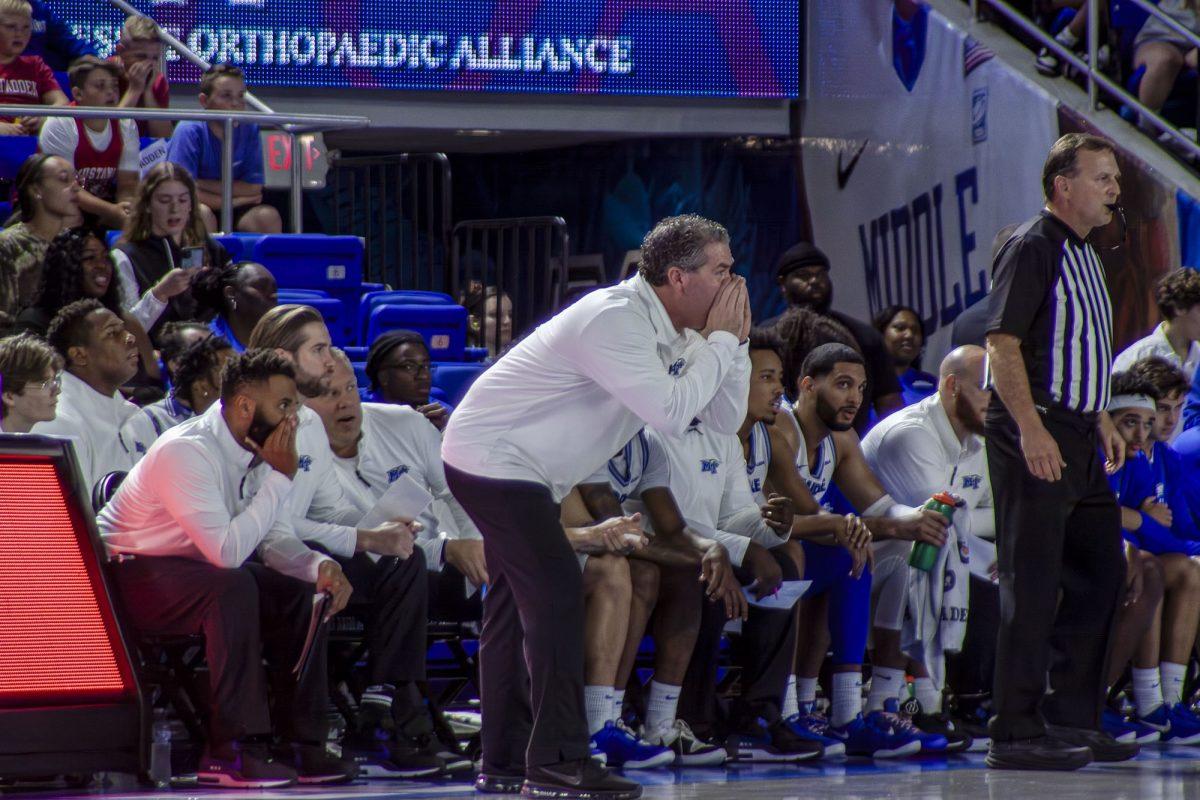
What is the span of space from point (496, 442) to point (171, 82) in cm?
734

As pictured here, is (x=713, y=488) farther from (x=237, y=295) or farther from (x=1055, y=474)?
(x=237, y=295)

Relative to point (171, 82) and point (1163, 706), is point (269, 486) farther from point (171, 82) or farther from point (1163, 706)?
point (171, 82)

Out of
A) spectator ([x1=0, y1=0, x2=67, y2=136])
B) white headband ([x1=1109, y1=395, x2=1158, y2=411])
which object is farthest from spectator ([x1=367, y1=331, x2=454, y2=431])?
spectator ([x1=0, y1=0, x2=67, y2=136])

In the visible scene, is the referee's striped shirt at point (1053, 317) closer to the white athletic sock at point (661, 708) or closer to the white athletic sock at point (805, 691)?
the white athletic sock at point (661, 708)

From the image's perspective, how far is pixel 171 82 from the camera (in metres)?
11.5

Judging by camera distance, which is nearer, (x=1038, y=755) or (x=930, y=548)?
(x=1038, y=755)

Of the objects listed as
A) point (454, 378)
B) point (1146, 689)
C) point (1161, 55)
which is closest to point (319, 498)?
point (454, 378)

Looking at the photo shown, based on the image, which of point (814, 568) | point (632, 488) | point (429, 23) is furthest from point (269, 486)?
point (429, 23)

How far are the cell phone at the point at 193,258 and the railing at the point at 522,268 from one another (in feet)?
8.07

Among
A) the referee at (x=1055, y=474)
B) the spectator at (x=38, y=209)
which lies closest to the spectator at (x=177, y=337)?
the spectator at (x=38, y=209)

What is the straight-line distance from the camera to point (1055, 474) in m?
5.25

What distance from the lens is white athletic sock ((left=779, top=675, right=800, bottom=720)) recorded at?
6461mm

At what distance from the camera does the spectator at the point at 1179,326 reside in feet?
26.7

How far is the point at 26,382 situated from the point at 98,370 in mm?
638
